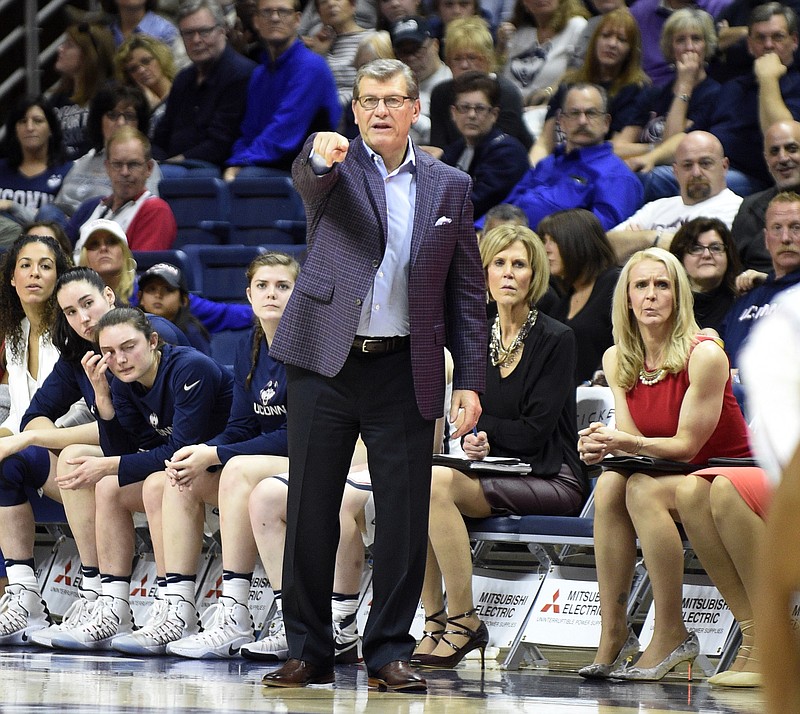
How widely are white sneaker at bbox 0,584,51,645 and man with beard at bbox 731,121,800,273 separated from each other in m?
3.41

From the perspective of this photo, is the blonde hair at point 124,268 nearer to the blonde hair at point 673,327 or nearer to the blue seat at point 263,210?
the blue seat at point 263,210

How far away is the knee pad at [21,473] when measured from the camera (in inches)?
248

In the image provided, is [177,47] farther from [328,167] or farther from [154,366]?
[328,167]

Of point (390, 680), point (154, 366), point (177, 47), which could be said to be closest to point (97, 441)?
point (154, 366)

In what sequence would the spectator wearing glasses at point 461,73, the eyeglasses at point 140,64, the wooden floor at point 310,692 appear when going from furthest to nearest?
the eyeglasses at point 140,64, the spectator wearing glasses at point 461,73, the wooden floor at point 310,692

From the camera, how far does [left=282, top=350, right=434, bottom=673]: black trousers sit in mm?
4258

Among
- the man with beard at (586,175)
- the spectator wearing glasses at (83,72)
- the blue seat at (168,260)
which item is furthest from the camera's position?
the spectator wearing glasses at (83,72)

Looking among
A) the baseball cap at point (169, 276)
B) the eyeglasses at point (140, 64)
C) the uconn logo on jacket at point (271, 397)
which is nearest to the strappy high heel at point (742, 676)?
the uconn logo on jacket at point (271, 397)

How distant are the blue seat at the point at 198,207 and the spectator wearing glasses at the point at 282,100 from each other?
29 cm

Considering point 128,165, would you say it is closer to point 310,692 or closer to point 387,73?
point 387,73

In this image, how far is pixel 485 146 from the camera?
771 centimetres

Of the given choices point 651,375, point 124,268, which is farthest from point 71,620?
point 651,375

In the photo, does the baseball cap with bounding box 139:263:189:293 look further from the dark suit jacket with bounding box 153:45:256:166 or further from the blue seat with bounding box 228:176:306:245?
the dark suit jacket with bounding box 153:45:256:166

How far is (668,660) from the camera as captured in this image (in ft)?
15.7
